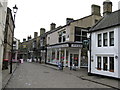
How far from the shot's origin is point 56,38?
26.4m

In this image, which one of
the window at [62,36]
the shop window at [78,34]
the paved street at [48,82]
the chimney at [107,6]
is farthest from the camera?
the window at [62,36]

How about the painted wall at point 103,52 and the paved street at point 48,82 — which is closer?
the paved street at point 48,82

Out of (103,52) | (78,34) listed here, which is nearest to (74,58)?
(78,34)

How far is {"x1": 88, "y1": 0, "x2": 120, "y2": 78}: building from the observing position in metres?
12.3

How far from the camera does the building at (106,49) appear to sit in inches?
483

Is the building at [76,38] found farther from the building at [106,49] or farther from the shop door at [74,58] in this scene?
the building at [106,49]

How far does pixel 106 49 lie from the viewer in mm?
13383

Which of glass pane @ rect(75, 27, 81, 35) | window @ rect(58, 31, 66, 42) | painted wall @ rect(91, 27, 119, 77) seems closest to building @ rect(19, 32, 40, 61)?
window @ rect(58, 31, 66, 42)

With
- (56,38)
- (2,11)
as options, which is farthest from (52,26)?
(2,11)

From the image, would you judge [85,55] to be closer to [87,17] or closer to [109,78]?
[87,17]

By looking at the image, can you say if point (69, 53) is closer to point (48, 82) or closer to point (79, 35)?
point (79, 35)

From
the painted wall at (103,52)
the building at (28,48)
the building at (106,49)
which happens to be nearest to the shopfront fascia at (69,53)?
the building at (106,49)

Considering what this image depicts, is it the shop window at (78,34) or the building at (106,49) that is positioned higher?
the shop window at (78,34)

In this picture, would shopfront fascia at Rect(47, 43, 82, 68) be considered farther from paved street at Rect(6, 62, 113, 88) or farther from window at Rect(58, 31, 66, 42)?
paved street at Rect(6, 62, 113, 88)
